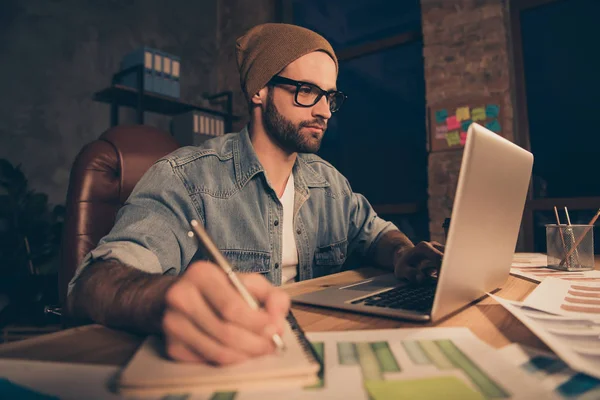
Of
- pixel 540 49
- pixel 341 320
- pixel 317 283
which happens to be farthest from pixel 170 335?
pixel 540 49

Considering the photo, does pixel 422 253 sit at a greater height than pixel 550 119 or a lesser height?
lesser

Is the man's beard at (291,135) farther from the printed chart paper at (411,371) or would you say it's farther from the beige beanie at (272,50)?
the printed chart paper at (411,371)

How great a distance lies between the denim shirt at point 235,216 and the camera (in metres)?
0.84

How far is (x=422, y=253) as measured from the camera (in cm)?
88

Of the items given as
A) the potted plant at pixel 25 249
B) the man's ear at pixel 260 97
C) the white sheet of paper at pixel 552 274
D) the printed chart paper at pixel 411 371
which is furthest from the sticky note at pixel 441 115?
the potted plant at pixel 25 249

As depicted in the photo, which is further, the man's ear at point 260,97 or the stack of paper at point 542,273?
the man's ear at point 260,97

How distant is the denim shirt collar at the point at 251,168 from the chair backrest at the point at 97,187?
0.99 feet

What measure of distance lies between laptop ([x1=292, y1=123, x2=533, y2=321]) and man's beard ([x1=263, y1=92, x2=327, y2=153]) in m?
0.62

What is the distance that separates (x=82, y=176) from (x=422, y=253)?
3.19ft

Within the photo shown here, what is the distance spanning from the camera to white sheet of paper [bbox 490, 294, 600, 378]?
15.0 inches

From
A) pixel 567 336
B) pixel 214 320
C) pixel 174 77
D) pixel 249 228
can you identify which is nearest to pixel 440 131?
pixel 249 228

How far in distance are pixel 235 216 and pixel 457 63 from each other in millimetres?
2308

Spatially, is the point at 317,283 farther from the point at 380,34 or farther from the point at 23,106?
the point at 380,34

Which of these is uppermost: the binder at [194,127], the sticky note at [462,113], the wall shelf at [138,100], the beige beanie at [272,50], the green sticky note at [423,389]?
the wall shelf at [138,100]
